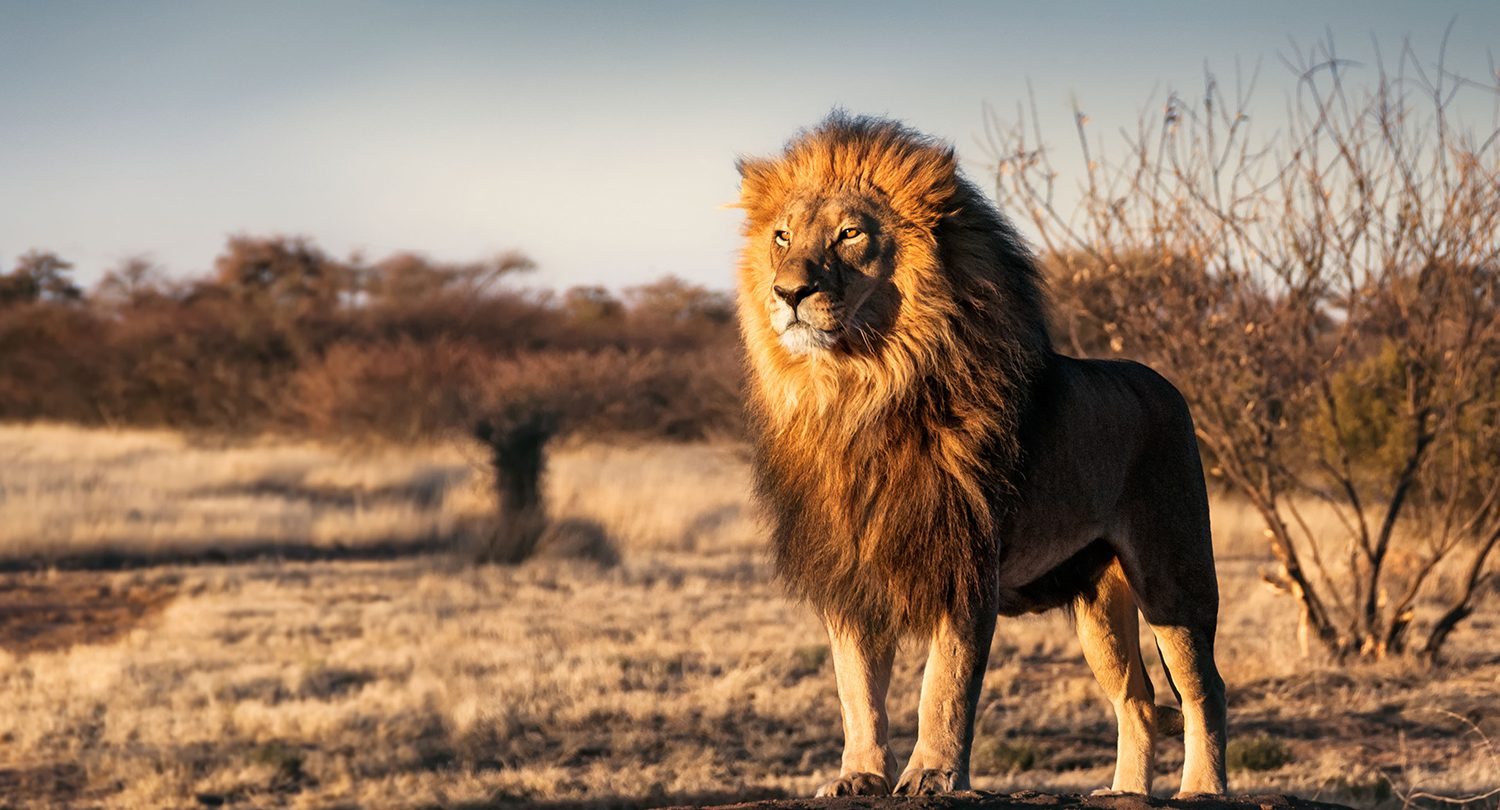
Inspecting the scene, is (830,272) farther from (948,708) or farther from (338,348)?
→ (338,348)

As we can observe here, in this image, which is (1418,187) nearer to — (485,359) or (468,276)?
(485,359)

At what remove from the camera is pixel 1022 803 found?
4.04m

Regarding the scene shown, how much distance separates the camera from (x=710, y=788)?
9.02 m

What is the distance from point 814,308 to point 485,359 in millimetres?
43609

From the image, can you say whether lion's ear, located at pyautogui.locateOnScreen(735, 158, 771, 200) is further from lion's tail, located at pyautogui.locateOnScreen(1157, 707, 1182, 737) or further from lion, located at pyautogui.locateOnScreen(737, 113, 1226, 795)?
lion's tail, located at pyautogui.locateOnScreen(1157, 707, 1182, 737)

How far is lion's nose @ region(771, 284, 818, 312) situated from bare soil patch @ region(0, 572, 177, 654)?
11.2 meters

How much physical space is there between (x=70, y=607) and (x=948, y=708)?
13412 mm

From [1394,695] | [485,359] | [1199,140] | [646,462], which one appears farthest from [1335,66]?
[485,359]

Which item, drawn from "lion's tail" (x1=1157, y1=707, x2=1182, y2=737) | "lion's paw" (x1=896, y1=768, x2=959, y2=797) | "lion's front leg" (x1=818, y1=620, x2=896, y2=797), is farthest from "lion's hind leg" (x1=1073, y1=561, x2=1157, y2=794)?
"lion's paw" (x1=896, y1=768, x2=959, y2=797)

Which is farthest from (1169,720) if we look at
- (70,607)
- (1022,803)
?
(70,607)

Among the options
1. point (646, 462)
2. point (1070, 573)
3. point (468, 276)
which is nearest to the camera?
point (1070, 573)

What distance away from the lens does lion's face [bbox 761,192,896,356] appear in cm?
406

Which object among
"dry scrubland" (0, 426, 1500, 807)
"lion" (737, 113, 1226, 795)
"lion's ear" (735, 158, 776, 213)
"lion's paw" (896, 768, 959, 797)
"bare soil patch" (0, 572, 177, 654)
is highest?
"lion's ear" (735, 158, 776, 213)

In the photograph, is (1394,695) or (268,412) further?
(268,412)
